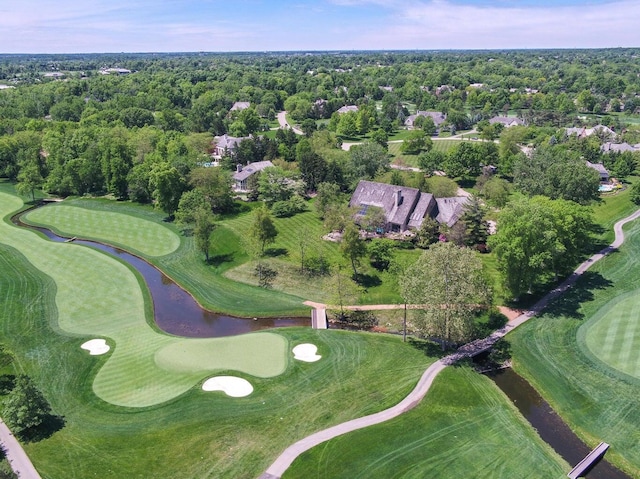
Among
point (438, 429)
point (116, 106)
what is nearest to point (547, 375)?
point (438, 429)

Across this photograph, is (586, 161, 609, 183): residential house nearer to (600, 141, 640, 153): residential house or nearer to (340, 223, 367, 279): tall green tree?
(600, 141, 640, 153): residential house

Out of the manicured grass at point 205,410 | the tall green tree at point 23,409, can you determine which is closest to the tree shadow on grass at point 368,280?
the manicured grass at point 205,410

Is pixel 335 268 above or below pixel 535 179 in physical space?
below

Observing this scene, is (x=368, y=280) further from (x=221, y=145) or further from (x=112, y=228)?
(x=221, y=145)

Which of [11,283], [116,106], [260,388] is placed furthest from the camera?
[116,106]

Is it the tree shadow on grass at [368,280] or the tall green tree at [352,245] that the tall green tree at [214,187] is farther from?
the tree shadow on grass at [368,280]

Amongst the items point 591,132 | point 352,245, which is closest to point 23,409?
point 352,245

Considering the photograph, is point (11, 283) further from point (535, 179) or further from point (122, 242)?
point (535, 179)
